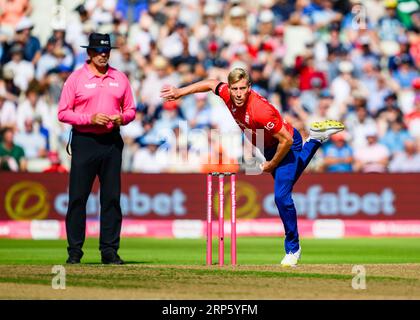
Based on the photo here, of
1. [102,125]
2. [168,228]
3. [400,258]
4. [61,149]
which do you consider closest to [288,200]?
[102,125]

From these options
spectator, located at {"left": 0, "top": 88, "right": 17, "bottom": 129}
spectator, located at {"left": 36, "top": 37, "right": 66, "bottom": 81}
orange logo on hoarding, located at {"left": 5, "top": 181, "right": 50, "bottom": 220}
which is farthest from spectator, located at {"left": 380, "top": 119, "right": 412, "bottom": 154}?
spectator, located at {"left": 0, "top": 88, "right": 17, "bottom": 129}

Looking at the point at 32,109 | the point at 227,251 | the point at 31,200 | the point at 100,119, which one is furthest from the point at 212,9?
the point at 100,119

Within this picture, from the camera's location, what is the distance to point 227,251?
52.9 ft

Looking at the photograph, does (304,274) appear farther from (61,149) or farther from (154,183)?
(61,149)

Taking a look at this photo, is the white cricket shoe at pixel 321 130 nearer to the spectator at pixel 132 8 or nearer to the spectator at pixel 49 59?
the spectator at pixel 49 59

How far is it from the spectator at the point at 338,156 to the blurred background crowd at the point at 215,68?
23mm

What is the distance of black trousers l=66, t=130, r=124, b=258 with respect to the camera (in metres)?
12.4

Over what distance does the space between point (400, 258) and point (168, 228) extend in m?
5.72

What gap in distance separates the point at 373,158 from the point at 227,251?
5.09 m

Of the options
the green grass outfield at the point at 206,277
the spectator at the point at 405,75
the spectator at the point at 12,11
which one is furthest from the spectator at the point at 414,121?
the spectator at the point at 12,11

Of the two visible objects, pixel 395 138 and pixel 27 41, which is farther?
pixel 27 41

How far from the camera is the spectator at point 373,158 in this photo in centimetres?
2023

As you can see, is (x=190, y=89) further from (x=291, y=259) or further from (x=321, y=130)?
(x=291, y=259)

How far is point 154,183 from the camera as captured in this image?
64.1ft
